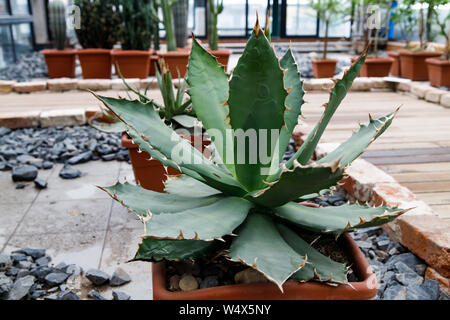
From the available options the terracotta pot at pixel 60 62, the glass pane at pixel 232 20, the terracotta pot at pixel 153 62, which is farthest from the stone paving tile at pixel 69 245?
the glass pane at pixel 232 20

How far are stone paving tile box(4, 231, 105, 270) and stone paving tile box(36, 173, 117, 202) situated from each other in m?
0.44

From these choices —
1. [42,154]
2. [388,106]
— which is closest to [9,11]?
[42,154]

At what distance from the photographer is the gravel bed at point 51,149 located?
2727 mm

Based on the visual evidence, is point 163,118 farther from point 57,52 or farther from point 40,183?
point 57,52

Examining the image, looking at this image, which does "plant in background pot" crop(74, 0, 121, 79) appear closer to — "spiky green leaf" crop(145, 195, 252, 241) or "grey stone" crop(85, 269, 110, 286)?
"grey stone" crop(85, 269, 110, 286)

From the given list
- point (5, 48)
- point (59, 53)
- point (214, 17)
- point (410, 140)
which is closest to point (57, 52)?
point (59, 53)

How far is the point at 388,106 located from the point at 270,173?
3311 mm

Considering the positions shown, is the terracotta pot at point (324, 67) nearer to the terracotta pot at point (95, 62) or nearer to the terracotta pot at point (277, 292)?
the terracotta pot at point (95, 62)

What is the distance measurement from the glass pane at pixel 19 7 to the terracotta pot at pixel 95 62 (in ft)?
8.68

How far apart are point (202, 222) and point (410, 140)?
7.83 ft

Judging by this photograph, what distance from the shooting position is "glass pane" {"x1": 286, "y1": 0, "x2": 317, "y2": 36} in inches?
436

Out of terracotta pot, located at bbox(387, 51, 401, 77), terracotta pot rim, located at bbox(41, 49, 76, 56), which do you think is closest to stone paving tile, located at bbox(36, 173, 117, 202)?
terracotta pot rim, located at bbox(41, 49, 76, 56)

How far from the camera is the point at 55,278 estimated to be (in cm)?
162

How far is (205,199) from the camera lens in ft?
3.64
